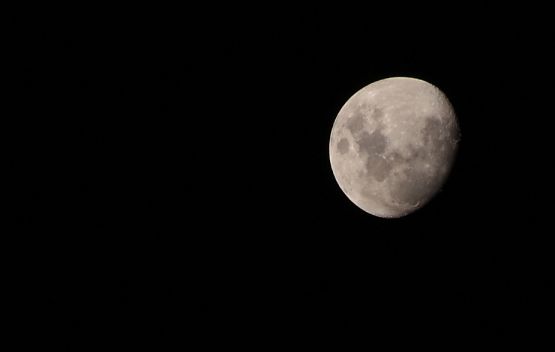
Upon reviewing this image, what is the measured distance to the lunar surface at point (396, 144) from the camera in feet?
11.9

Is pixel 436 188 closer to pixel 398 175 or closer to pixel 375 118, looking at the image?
pixel 398 175

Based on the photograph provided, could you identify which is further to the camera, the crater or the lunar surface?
the crater

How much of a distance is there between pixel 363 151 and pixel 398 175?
13.7 inches

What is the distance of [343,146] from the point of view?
3.96 m

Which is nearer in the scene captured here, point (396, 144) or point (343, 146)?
point (396, 144)

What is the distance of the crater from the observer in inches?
154

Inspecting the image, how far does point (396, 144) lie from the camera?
359 cm

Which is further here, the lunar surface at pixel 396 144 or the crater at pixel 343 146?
the crater at pixel 343 146

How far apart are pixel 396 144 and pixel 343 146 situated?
1.73ft

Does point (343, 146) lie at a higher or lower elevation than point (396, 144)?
higher

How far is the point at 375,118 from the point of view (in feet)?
12.2

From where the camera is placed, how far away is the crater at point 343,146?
12.9 feet

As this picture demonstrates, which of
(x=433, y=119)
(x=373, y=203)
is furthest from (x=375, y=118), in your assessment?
(x=373, y=203)

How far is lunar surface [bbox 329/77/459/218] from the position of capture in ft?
11.9
